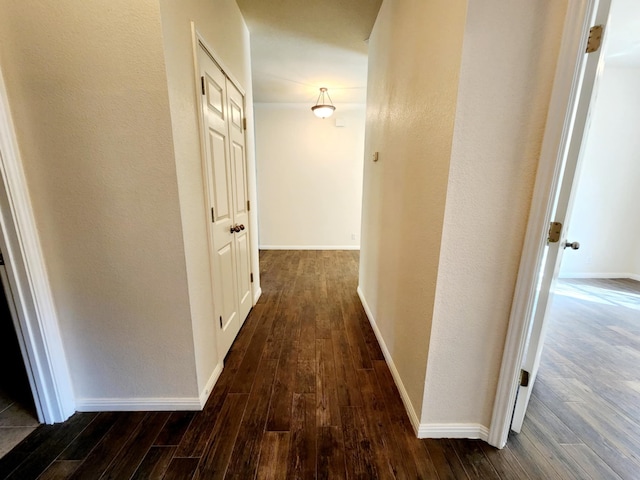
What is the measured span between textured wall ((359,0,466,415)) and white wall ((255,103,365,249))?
2701 mm

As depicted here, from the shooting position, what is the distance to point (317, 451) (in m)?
1.25

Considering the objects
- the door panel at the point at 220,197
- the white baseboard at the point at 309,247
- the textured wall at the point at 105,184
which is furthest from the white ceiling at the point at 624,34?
the white baseboard at the point at 309,247

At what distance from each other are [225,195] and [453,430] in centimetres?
195

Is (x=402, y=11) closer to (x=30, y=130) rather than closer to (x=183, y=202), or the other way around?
(x=183, y=202)

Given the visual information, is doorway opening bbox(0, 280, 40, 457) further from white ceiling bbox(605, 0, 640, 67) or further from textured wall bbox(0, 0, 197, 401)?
white ceiling bbox(605, 0, 640, 67)

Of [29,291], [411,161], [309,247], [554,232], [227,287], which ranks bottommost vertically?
[309,247]

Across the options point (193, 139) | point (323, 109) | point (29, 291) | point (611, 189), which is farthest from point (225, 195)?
point (611, 189)

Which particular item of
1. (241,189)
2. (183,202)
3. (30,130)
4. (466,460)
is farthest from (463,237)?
(30,130)

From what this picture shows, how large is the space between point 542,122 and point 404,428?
155cm

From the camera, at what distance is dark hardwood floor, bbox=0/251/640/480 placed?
1.17m

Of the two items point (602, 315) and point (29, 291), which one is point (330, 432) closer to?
point (29, 291)

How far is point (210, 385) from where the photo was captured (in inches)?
62.7

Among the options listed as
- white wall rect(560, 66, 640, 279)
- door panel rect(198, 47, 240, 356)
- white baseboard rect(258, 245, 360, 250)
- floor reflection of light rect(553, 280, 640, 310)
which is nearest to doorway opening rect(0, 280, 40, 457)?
door panel rect(198, 47, 240, 356)

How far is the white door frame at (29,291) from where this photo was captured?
1.14 meters
